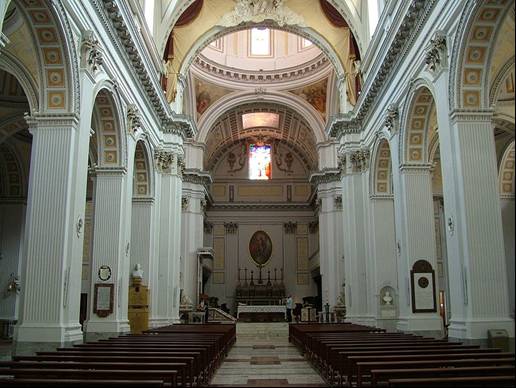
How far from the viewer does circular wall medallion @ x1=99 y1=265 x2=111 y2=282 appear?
14.2 meters

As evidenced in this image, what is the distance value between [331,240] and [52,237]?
61.7ft

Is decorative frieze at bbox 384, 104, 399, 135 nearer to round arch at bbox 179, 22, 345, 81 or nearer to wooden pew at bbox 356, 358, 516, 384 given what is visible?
round arch at bbox 179, 22, 345, 81

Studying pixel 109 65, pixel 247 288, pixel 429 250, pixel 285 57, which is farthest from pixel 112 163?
pixel 247 288

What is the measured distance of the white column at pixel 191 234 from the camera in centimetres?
2802

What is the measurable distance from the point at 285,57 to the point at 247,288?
1445 centimetres

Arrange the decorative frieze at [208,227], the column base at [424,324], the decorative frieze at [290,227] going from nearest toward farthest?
the column base at [424,324] < the decorative frieze at [208,227] < the decorative frieze at [290,227]

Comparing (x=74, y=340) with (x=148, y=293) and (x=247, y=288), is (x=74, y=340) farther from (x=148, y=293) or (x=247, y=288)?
(x=247, y=288)

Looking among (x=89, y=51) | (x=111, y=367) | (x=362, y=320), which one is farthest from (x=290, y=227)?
(x=111, y=367)

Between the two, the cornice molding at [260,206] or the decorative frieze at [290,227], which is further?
the decorative frieze at [290,227]

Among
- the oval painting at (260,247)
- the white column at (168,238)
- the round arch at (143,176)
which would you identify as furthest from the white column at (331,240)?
the round arch at (143,176)

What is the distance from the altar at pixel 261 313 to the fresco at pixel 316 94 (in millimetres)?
10667

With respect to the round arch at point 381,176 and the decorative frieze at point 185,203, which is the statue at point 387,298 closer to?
the round arch at point 381,176

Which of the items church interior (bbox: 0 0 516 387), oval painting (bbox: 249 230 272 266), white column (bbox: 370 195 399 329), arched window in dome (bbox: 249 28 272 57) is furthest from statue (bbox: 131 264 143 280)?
oval painting (bbox: 249 230 272 266)

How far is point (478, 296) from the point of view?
10289 mm
